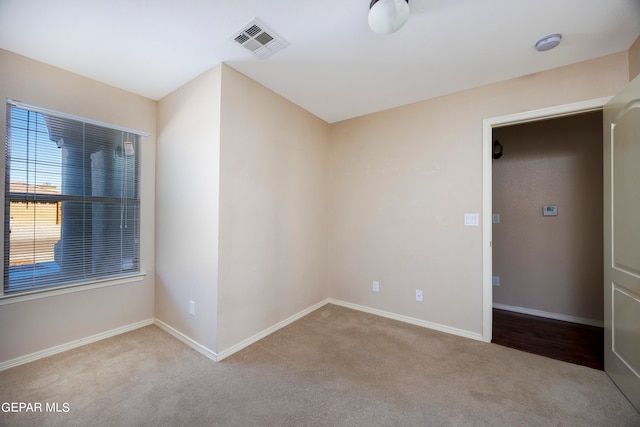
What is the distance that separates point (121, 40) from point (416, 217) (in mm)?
3098

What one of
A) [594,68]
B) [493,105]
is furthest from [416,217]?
[594,68]

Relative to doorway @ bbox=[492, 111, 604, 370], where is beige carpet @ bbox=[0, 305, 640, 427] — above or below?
below

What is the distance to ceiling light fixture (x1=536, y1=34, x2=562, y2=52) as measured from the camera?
1.86m

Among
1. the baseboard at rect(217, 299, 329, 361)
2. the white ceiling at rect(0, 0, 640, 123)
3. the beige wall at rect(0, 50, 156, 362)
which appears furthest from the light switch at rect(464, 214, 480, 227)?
the beige wall at rect(0, 50, 156, 362)

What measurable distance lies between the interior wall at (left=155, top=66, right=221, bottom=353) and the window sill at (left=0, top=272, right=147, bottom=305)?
266 mm

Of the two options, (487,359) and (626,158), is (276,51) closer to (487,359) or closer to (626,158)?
(626,158)

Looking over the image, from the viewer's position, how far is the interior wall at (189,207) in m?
2.24

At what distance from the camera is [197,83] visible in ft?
7.99

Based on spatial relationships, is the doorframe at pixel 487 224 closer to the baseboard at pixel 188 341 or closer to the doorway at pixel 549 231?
the doorway at pixel 549 231

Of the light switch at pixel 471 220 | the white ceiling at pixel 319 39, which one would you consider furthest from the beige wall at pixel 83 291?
the light switch at pixel 471 220

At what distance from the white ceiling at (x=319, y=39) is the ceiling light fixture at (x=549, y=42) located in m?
0.04

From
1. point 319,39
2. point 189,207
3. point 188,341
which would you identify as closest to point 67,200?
point 189,207

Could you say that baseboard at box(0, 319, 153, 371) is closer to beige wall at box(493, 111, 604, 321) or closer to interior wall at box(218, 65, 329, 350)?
interior wall at box(218, 65, 329, 350)

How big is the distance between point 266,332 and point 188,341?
72 cm
